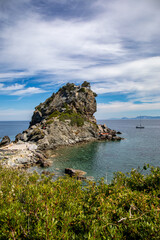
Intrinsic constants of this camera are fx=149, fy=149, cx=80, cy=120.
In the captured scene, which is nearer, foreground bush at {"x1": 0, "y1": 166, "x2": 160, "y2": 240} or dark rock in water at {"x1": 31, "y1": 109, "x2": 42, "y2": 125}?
foreground bush at {"x1": 0, "y1": 166, "x2": 160, "y2": 240}

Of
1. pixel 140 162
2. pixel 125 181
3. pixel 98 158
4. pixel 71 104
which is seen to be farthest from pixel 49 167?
pixel 71 104

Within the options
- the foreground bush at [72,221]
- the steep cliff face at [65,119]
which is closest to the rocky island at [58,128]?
the steep cliff face at [65,119]

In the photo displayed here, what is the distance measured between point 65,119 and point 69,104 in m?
17.7

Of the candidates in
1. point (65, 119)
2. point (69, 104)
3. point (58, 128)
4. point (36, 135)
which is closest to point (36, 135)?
point (36, 135)

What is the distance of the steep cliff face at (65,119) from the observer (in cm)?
7106

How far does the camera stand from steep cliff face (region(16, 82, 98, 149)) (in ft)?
233

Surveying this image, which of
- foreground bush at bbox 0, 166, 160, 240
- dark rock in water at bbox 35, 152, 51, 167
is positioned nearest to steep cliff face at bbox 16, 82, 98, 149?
dark rock in water at bbox 35, 152, 51, 167

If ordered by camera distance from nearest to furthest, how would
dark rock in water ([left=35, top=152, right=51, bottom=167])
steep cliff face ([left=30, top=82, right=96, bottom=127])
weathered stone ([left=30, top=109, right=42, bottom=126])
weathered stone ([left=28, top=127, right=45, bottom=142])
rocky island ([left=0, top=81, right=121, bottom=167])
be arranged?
dark rock in water ([left=35, top=152, right=51, bottom=167]) → rocky island ([left=0, top=81, right=121, bottom=167]) → weathered stone ([left=28, top=127, right=45, bottom=142]) → steep cliff face ([left=30, top=82, right=96, bottom=127]) → weathered stone ([left=30, top=109, right=42, bottom=126])

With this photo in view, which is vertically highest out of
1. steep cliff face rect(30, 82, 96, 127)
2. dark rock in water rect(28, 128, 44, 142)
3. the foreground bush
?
steep cliff face rect(30, 82, 96, 127)

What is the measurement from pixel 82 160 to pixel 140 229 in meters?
42.9

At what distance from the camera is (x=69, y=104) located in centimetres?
9925

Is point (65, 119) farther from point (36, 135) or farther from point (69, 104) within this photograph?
point (36, 135)

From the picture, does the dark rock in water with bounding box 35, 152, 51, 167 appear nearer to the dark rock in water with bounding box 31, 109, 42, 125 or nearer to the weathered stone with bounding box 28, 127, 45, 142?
the weathered stone with bounding box 28, 127, 45, 142

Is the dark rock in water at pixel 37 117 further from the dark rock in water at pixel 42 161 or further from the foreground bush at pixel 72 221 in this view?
Result: the foreground bush at pixel 72 221
